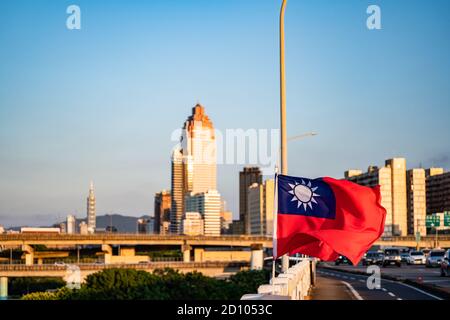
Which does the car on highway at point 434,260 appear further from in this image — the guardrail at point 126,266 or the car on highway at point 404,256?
the guardrail at point 126,266

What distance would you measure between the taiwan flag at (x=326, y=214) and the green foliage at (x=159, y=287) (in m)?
38.6

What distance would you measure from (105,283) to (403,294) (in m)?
68.2

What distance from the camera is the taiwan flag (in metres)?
15.5

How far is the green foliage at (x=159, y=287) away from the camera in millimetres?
60812

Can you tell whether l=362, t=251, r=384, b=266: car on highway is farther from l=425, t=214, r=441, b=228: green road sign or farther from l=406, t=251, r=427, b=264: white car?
l=425, t=214, r=441, b=228: green road sign

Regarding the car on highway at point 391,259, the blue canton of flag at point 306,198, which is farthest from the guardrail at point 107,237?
the blue canton of flag at point 306,198

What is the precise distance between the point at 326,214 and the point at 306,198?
1.70 ft

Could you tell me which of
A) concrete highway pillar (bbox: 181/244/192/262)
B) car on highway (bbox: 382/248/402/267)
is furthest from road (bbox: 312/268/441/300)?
concrete highway pillar (bbox: 181/244/192/262)

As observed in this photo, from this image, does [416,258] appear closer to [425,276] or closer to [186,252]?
[425,276]

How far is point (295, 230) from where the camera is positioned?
15.5m
